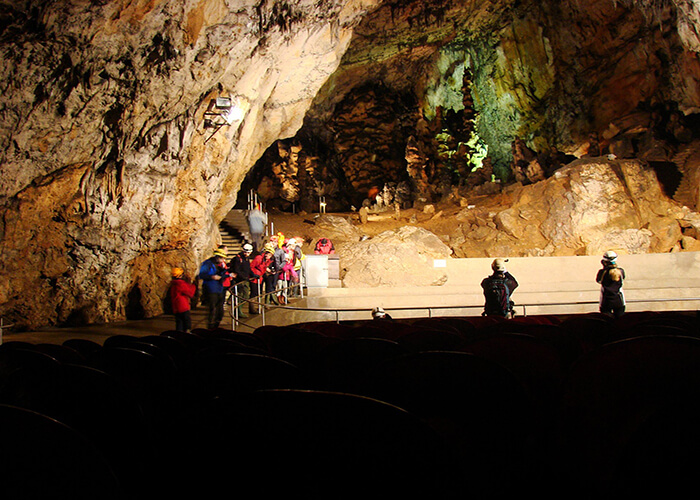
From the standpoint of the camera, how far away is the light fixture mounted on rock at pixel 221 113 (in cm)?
1005

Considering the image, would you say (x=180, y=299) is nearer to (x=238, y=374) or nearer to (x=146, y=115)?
(x=146, y=115)

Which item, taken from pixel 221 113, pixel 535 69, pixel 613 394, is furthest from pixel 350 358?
pixel 535 69

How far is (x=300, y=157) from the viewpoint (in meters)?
30.1

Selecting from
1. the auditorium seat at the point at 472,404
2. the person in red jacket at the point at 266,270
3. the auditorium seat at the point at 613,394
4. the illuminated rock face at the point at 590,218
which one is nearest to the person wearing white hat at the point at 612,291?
the auditorium seat at the point at 613,394

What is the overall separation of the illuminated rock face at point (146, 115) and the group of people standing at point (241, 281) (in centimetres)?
239

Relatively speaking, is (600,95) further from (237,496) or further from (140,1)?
(237,496)

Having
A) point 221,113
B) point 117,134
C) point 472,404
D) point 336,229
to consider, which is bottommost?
point 472,404

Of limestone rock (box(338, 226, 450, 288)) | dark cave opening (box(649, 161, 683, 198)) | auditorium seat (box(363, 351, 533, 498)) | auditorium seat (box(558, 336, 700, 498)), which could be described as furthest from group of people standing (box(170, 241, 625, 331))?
dark cave opening (box(649, 161, 683, 198))

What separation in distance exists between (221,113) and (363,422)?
36.5ft

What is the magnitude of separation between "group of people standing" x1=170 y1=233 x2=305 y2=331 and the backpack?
3.78m

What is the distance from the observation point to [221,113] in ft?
34.9

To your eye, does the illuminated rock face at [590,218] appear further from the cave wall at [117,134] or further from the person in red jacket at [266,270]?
the cave wall at [117,134]

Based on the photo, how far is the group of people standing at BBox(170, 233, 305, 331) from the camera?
6.89 metres

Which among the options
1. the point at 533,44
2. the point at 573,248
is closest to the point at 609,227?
the point at 573,248
